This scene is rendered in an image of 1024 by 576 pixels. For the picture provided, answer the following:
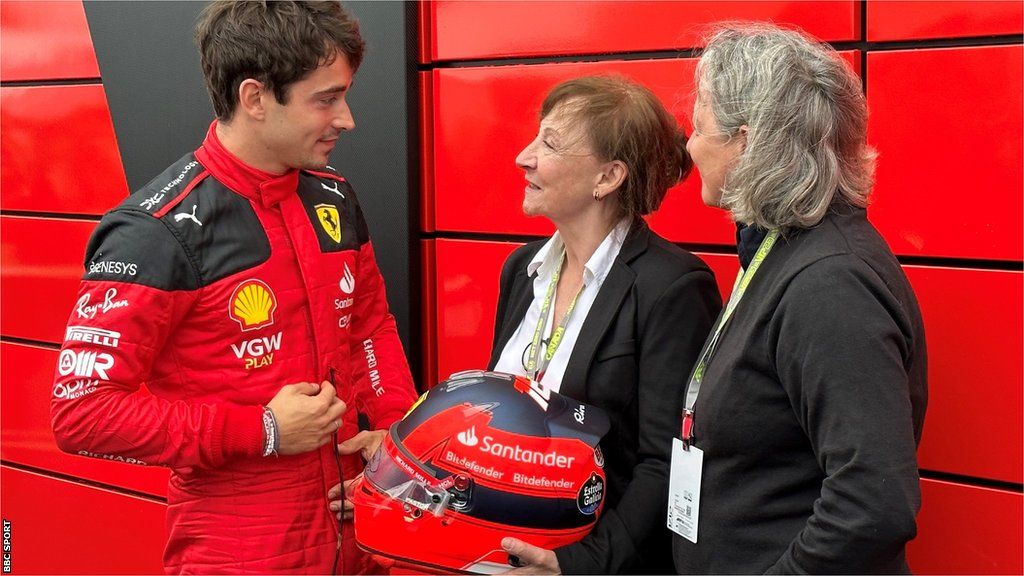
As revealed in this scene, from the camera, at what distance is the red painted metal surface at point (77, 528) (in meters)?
3.57

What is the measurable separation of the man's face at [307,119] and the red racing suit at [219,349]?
0.05 meters

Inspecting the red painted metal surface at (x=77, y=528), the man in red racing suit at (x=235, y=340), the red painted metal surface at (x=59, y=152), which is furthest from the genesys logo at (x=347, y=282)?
the red painted metal surface at (x=77, y=528)

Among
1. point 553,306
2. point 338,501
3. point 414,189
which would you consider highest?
point 414,189

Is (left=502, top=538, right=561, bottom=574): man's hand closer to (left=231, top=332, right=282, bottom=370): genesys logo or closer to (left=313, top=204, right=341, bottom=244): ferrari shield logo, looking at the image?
(left=231, top=332, right=282, bottom=370): genesys logo

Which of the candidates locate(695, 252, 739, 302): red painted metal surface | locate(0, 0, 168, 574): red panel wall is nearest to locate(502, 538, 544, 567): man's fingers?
locate(695, 252, 739, 302): red painted metal surface

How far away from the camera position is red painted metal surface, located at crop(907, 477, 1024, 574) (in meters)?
2.13

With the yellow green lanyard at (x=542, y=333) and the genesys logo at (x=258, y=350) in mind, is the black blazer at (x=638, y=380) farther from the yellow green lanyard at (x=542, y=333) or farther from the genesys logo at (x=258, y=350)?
the genesys logo at (x=258, y=350)

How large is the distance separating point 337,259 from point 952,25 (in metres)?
1.26

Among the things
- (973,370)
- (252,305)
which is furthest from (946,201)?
(252,305)

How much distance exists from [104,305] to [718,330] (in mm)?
993

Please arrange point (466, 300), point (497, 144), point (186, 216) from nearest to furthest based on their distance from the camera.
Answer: point (186, 216), point (497, 144), point (466, 300)

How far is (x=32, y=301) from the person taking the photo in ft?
12.2

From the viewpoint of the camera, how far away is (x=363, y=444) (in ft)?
6.81

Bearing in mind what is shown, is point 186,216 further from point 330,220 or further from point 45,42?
point 45,42
